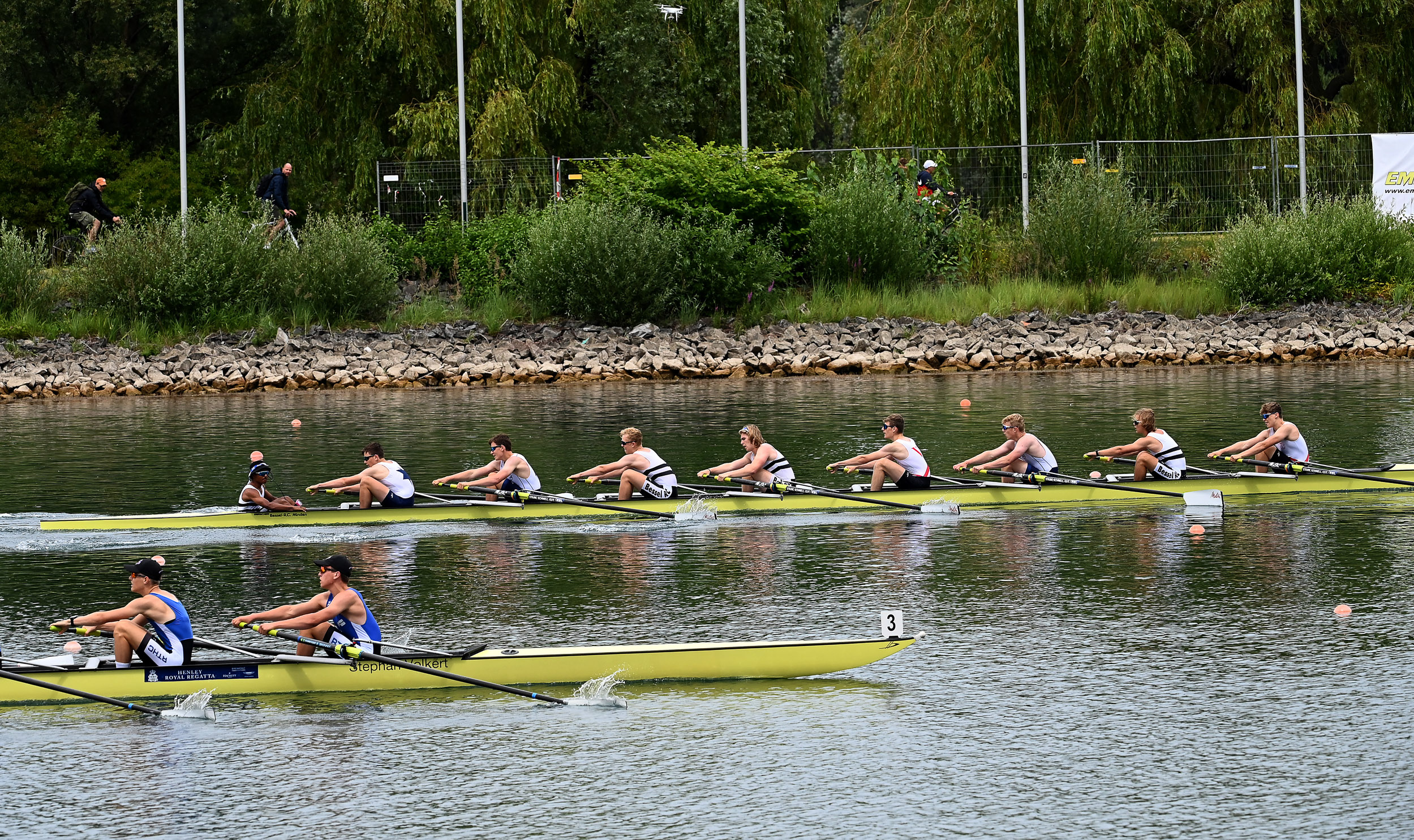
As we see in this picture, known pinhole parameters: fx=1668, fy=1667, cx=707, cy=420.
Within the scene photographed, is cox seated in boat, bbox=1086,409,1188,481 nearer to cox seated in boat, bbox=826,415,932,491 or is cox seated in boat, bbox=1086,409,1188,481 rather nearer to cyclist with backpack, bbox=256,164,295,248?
cox seated in boat, bbox=826,415,932,491

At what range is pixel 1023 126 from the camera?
43.3m

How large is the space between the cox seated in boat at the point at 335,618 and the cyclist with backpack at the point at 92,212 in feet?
94.8

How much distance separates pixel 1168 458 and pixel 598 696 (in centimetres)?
1168

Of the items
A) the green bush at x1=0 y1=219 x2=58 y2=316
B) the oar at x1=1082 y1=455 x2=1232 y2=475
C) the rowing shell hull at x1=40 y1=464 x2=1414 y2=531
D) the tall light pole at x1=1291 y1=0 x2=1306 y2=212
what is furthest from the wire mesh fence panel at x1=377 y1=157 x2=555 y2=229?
→ the oar at x1=1082 y1=455 x2=1232 y2=475

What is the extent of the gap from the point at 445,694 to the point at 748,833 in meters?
4.25

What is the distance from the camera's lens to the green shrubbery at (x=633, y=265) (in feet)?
133

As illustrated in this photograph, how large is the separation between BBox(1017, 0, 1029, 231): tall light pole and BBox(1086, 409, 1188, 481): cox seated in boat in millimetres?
20740

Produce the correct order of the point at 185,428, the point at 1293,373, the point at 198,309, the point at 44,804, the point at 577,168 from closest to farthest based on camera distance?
the point at 44,804
the point at 185,428
the point at 1293,373
the point at 198,309
the point at 577,168

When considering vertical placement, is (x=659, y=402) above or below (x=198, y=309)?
below

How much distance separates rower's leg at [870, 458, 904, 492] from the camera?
2281 cm

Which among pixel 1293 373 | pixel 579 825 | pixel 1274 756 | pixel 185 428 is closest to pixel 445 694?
pixel 579 825

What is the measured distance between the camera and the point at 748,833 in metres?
11.0

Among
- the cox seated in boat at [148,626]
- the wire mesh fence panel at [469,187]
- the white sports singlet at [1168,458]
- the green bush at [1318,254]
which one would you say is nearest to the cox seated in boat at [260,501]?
the cox seated in boat at [148,626]

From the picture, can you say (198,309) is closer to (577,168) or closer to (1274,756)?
(577,168)
